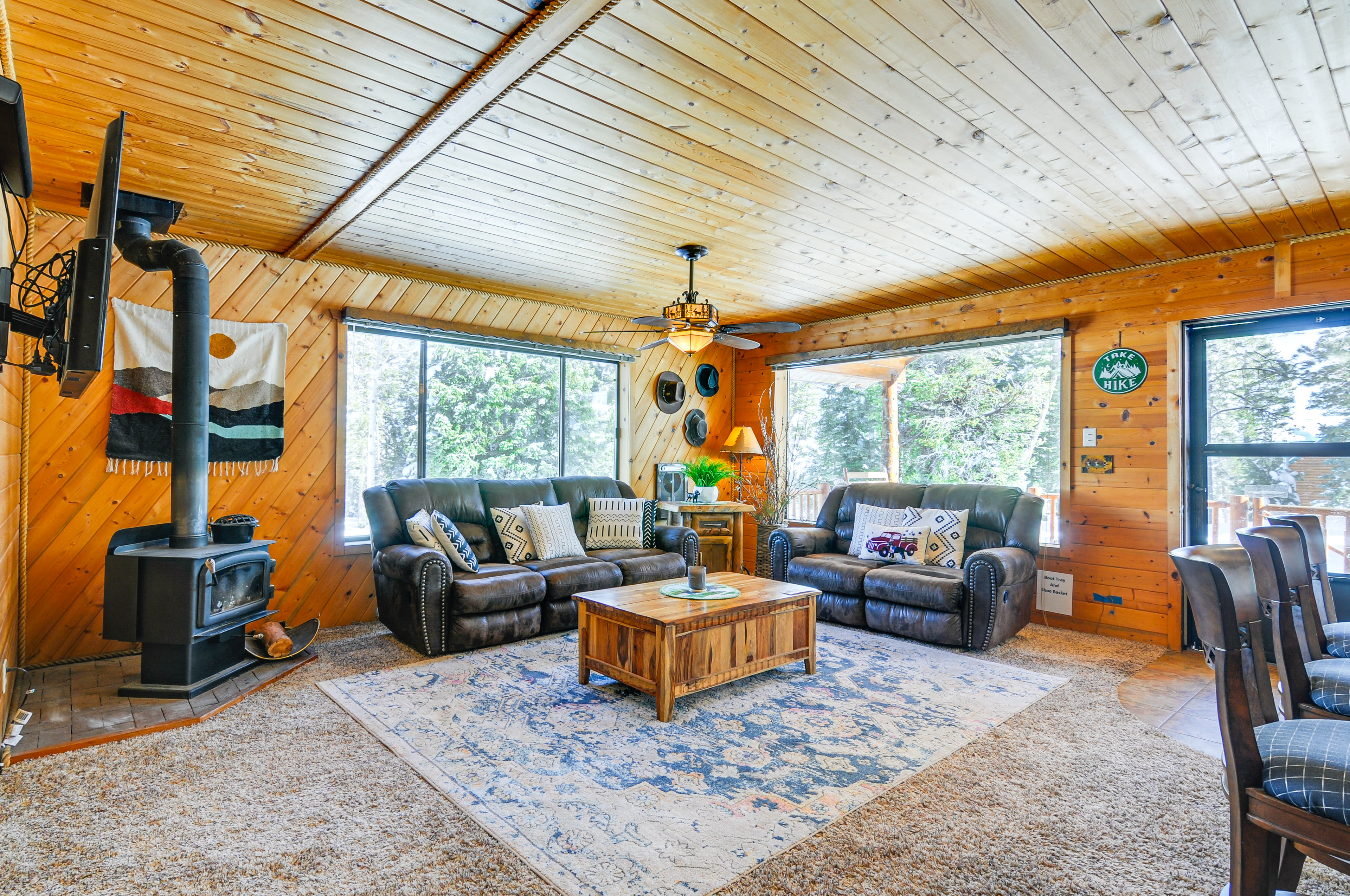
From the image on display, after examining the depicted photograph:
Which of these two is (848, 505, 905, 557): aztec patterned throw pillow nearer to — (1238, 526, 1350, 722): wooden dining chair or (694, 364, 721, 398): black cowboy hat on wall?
(694, 364, 721, 398): black cowboy hat on wall

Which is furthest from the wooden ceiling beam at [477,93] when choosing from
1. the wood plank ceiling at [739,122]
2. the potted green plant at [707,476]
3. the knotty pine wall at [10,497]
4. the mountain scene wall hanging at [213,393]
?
the potted green plant at [707,476]

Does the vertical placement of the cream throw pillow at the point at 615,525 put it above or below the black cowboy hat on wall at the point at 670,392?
below

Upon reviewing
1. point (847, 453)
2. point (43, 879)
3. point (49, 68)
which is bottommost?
point (43, 879)

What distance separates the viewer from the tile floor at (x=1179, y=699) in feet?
Answer: 9.40

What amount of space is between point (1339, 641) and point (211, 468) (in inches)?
213

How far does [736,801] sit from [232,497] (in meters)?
3.65

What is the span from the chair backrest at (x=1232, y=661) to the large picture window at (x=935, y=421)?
356cm

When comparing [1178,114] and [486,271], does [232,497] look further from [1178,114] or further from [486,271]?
[1178,114]

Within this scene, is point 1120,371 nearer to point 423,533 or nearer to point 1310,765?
point 1310,765

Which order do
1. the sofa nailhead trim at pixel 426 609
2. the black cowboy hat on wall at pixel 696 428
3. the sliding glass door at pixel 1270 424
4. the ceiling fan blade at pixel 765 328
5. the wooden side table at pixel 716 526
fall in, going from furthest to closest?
the black cowboy hat on wall at pixel 696 428 < the wooden side table at pixel 716 526 < the ceiling fan blade at pixel 765 328 < the sliding glass door at pixel 1270 424 < the sofa nailhead trim at pixel 426 609

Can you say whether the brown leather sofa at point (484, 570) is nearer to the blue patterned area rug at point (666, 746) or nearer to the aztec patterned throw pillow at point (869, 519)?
the blue patterned area rug at point (666, 746)

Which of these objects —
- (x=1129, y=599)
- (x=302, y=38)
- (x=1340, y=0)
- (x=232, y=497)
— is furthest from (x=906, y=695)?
(x=232, y=497)

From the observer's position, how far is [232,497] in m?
4.27

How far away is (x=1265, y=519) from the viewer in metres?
4.10
